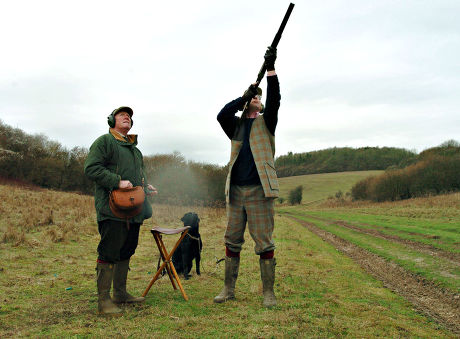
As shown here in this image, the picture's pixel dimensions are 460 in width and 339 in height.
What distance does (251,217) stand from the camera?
4.18 m

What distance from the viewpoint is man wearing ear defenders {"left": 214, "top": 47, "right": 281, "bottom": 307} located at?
4125 millimetres

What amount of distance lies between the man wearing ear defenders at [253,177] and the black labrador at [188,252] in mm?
1786

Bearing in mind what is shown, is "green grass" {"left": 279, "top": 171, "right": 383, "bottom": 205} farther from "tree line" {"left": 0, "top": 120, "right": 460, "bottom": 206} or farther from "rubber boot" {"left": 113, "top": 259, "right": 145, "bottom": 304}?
"rubber boot" {"left": 113, "top": 259, "right": 145, "bottom": 304}

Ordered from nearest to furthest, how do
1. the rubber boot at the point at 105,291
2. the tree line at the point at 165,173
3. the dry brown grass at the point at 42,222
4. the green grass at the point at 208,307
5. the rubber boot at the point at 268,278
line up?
the green grass at the point at 208,307 → the rubber boot at the point at 105,291 → the rubber boot at the point at 268,278 → the dry brown grass at the point at 42,222 → the tree line at the point at 165,173

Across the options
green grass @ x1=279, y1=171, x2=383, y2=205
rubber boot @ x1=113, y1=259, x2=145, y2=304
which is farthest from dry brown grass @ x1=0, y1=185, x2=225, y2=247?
green grass @ x1=279, y1=171, x2=383, y2=205

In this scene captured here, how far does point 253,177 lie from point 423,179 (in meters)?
42.1

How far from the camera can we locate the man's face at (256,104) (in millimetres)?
4504

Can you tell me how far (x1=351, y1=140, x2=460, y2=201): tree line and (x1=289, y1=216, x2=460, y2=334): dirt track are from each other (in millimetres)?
33331

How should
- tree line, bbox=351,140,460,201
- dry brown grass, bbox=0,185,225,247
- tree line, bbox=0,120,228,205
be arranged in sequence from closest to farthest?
1. dry brown grass, bbox=0,185,225,247
2. tree line, bbox=0,120,228,205
3. tree line, bbox=351,140,460,201

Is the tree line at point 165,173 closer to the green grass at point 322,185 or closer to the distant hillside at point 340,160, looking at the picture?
the green grass at point 322,185

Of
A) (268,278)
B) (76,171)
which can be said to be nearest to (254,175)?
(268,278)

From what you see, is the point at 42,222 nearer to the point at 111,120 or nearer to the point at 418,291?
→ the point at 111,120

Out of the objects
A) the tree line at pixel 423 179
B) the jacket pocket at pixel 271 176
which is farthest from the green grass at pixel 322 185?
the jacket pocket at pixel 271 176

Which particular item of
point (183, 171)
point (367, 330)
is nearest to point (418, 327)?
point (367, 330)
